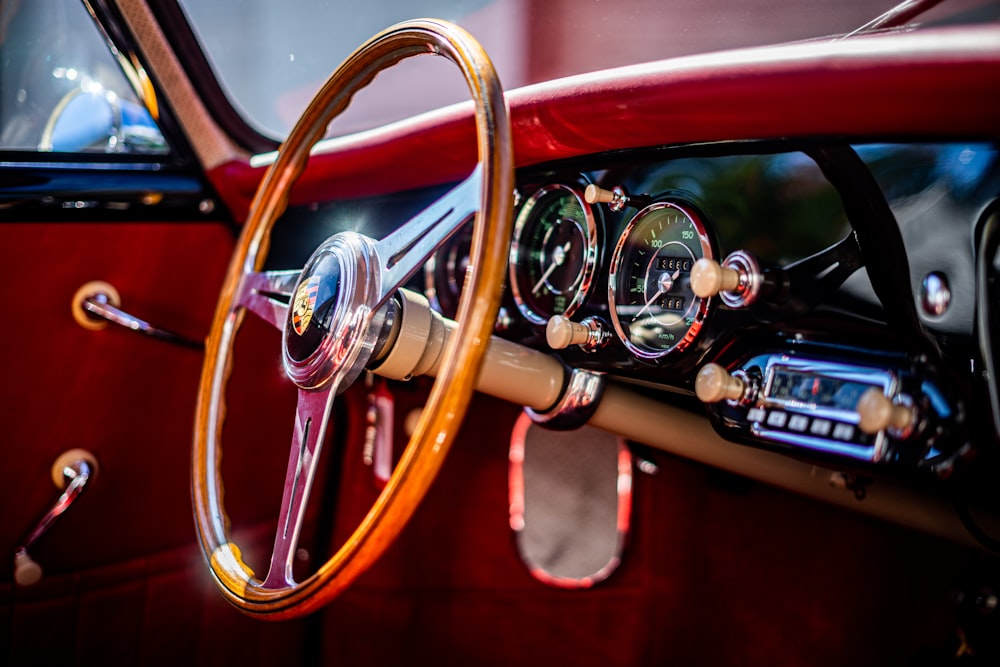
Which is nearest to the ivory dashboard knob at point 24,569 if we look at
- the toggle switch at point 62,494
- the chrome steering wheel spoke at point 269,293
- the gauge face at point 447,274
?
the toggle switch at point 62,494

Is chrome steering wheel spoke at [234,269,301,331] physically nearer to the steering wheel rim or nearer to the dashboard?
the steering wheel rim

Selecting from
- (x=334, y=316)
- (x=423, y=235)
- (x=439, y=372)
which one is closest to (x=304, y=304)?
(x=334, y=316)

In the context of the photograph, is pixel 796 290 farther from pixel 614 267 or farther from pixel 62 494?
pixel 62 494

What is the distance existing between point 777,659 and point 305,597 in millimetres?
1230

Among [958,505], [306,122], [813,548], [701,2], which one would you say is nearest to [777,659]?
[813,548]

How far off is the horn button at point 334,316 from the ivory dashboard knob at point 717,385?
36cm

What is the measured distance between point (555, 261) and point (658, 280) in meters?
0.22

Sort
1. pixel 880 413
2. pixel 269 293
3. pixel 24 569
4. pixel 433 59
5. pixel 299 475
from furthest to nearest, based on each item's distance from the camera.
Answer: pixel 433 59
pixel 24 569
pixel 269 293
pixel 299 475
pixel 880 413

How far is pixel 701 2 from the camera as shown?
1.04 metres

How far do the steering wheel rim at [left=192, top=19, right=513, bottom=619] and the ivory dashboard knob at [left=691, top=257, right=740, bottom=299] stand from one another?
0.75 ft

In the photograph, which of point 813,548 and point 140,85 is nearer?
point 140,85

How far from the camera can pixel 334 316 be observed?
844mm

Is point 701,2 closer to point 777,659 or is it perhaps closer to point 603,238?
point 603,238

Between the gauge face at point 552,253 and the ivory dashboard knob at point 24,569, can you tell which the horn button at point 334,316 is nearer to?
the gauge face at point 552,253
